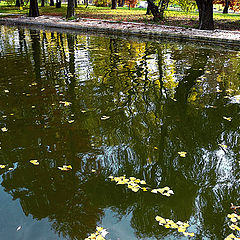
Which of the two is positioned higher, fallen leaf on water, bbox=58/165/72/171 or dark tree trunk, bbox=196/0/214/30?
dark tree trunk, bbox=196/0/214/30

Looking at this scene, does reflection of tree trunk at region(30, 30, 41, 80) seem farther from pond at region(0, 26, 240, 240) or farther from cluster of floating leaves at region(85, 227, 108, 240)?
cluster of floating leaves at region(85, 227, 108, 240)


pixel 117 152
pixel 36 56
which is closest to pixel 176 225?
pixel 117 152

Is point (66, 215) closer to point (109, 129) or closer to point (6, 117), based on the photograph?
point (109, 129)

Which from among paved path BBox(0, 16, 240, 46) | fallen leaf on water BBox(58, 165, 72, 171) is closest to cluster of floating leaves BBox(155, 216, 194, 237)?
fallen leaf on water BBox(58, 165, 72, 171)

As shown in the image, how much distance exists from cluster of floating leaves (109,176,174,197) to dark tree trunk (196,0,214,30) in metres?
17.7

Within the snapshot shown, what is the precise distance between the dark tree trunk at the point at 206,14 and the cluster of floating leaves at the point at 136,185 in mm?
17671

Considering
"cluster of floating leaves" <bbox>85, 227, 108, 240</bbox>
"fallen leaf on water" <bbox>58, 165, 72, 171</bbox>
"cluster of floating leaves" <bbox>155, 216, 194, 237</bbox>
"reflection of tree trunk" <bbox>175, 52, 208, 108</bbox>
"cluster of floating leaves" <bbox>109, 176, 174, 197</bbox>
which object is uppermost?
"reflection of tree trunk" <bbox>175, 52, 208, 108</bbox>

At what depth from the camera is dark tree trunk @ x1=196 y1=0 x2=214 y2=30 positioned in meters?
18.6

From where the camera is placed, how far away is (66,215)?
3.39 metres

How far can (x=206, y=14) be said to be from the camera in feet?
62.9

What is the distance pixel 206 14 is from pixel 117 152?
1745cm

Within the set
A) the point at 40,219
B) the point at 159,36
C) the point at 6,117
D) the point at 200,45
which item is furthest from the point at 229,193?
the point at 159,36

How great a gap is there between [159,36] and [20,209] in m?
16.7

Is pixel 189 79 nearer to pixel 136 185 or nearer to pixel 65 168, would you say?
pixel 136 185
